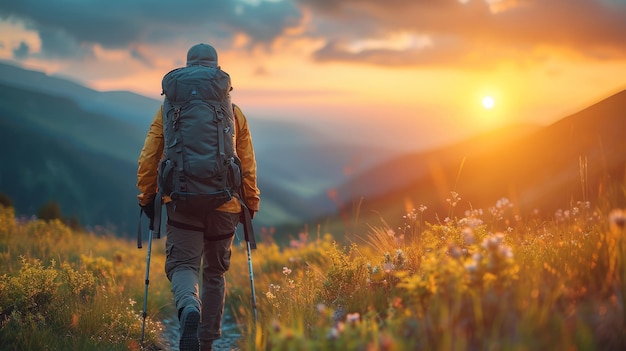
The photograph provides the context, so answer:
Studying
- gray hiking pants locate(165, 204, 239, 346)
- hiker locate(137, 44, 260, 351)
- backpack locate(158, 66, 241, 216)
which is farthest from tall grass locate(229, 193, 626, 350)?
backpack locate(158, 66, 241, 216)

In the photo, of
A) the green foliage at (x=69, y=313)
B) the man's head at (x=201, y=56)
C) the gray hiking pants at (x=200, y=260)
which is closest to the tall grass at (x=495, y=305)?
the gray hiking pants at (x=200, y=260)

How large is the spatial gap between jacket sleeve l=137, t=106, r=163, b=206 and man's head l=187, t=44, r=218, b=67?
0.64 meters

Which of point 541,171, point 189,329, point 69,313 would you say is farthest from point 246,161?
point 541,171

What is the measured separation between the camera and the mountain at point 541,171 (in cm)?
738

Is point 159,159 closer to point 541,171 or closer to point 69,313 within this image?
point 69,313

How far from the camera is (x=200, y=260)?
581 centimetres

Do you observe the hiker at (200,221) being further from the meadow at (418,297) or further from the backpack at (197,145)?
the meadow at (418,297)

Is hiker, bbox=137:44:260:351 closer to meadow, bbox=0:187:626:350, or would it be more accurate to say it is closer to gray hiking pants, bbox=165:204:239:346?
gray hiking pants, bbox=165:204:239:346

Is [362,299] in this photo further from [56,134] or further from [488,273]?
[56,134]

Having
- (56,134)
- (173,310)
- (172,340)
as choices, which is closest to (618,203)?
(172,340)

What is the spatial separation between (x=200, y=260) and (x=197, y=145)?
127cm

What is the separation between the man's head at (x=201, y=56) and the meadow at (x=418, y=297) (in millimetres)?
2500

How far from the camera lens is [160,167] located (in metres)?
5.53

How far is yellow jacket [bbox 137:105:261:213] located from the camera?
19.1 ft
